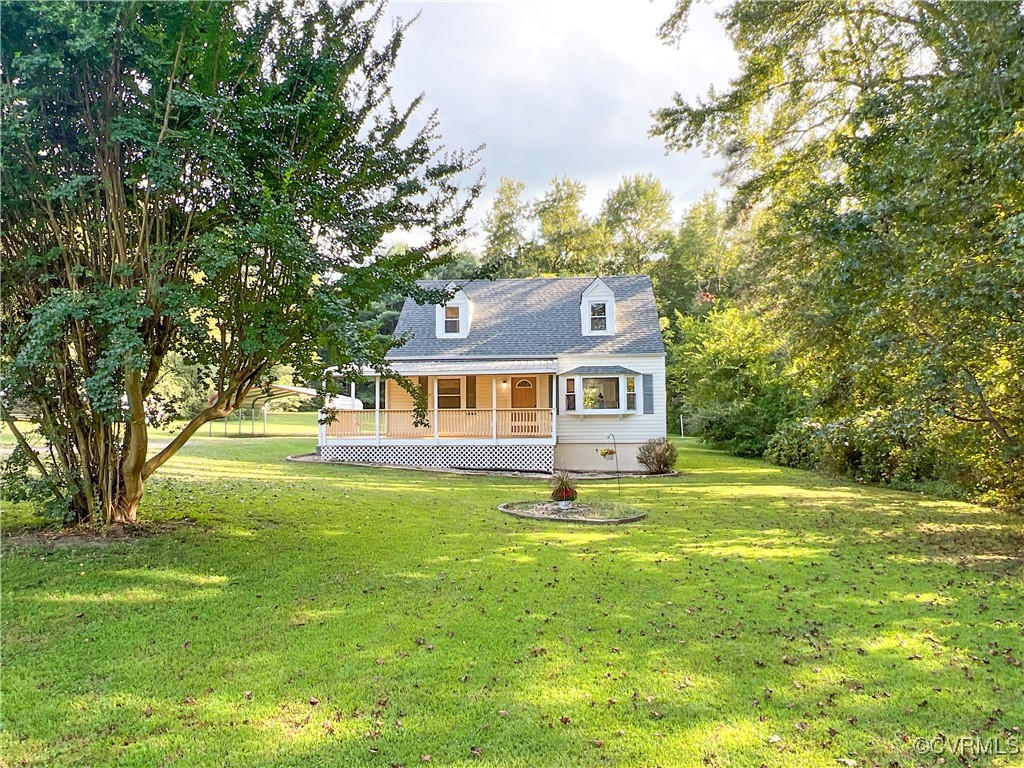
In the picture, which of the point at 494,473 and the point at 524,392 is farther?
the point at 524,392

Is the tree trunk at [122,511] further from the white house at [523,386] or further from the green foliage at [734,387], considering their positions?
the green foliage at [734,387]

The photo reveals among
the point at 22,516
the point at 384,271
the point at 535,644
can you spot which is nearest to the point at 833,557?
the point at 535,644

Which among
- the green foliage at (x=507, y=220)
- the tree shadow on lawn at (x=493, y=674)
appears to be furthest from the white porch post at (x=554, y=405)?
the green foliage at (x=507, y=220)

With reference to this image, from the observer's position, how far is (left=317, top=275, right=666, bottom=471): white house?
689 inches

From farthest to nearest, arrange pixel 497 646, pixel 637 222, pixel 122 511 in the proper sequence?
pixel 637 222 < pixel 122 511 < pixel 497 646

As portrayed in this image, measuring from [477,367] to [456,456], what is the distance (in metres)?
2.82

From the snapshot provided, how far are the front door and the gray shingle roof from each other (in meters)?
0.86

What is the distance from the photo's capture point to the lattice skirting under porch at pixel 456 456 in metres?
17.4

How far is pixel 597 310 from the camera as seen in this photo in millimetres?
20422

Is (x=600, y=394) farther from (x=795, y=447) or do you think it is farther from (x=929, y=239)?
(x=929, y=239)

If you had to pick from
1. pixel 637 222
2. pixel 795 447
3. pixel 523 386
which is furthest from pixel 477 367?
pixel 637 222

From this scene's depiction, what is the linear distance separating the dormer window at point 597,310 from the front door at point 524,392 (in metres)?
→ 2.73

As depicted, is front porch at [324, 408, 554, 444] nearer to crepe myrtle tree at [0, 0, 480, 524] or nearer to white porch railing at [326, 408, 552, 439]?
white porch railing at [326, 408, 552, 439]

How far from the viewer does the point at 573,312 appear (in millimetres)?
21188
